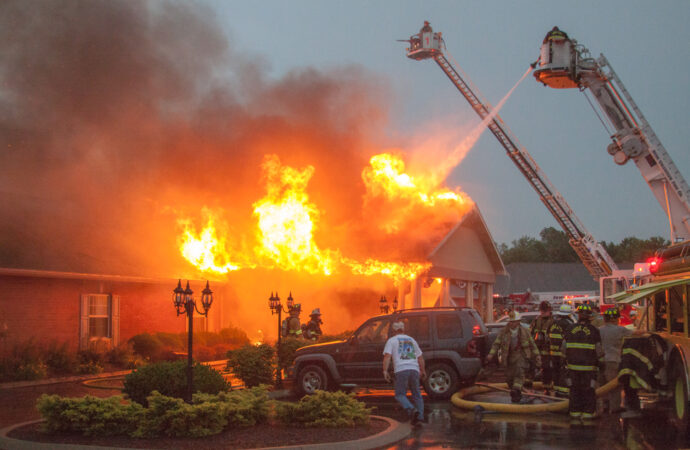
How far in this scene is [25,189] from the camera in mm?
24219

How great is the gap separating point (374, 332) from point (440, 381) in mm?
1600

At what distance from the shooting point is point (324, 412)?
32.1 ft

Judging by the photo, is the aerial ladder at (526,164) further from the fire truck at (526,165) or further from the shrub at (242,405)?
the shrub at (242,405)

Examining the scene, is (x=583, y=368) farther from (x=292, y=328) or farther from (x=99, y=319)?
(x=99, y=319)

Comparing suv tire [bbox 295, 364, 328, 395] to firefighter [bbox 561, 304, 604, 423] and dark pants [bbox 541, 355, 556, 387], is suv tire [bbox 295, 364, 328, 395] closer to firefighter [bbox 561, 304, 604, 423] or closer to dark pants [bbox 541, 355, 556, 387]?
dark pants [bbox 541, 355, 556, 387]

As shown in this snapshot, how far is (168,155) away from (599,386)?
1763cm

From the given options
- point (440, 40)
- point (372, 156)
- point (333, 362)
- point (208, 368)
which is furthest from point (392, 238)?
point (208, 368)

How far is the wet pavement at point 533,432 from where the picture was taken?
876 cm

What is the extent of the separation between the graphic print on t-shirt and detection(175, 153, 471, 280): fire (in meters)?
14.6

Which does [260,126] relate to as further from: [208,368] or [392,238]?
[208,368]

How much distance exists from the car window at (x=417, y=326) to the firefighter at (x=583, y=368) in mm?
3643

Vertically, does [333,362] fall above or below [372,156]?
below

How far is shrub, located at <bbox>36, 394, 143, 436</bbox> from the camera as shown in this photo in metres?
9.09

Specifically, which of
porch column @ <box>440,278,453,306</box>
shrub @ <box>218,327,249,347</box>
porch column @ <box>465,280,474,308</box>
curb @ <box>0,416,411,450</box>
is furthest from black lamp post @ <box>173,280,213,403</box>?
porch column @ <box>465,280,474,308</box>
